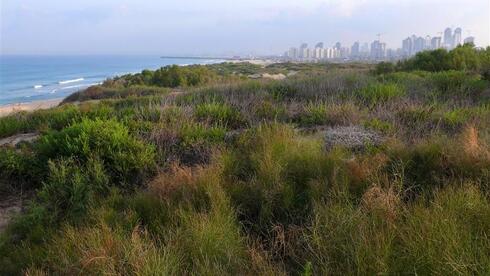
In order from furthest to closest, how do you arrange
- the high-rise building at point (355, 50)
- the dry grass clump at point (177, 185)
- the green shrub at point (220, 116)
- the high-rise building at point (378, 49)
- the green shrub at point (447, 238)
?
1. the high-rise building at point (355, 50)
2. the high-rise building at point (378, 49)
3. the green shrub at point (220, 116)
4. the dry grass clump at point (177, 185)
5. the green shrub at point (447, 238)

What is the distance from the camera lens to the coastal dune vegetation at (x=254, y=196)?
3.01 m

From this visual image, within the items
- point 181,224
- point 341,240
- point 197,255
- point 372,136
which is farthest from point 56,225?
point 372,136

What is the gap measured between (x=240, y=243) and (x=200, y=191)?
3.41 feet

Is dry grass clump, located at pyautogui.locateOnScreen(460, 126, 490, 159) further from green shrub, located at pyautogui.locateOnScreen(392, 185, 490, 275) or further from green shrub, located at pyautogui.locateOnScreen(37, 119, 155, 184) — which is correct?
green shrub, located at pyautogui.locateOnScreen(37, 119, 155, 184)

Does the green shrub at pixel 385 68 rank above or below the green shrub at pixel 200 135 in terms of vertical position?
below

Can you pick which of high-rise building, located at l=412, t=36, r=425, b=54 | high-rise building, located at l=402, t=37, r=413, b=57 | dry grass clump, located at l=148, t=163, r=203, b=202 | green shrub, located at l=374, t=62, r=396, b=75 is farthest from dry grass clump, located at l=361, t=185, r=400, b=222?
high-rise building, located at l=402, t=37, r=413, b=57

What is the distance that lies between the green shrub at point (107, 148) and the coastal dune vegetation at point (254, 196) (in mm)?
19

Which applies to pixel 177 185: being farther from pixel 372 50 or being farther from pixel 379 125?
pixel 372 50

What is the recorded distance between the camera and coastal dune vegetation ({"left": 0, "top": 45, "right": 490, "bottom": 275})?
9.89 ft

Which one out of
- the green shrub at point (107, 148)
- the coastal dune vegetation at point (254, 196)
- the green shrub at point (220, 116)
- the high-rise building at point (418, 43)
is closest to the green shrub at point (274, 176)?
the coastal dune vegetation at point (254, 196)

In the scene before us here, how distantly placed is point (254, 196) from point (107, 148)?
2.41 m

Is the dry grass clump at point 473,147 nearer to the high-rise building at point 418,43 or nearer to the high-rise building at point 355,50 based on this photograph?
the high-rise building at point 418,43

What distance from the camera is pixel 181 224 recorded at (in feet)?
12.2

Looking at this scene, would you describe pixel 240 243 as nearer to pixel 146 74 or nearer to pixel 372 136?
pixel 372 136
